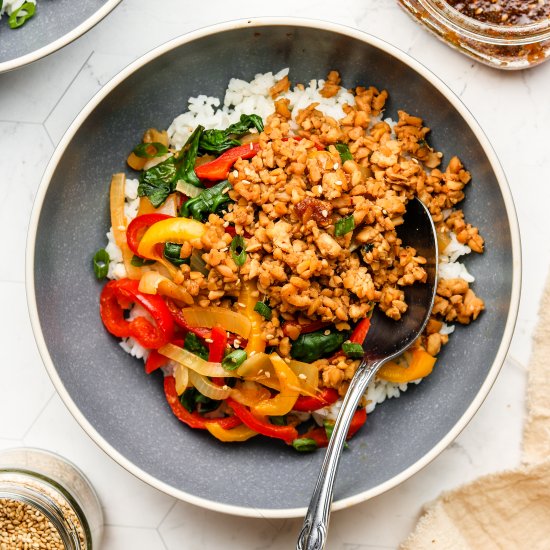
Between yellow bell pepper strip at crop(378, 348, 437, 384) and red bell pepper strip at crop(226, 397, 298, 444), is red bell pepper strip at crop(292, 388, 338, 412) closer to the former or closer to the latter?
red bell pepper strip at crop(226, 397, 298, 444)

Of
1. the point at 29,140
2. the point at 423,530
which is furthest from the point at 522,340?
the point at 29,140

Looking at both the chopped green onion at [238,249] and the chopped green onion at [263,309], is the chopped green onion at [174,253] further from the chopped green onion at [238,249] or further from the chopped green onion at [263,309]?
the chopped green onion at [263,309]

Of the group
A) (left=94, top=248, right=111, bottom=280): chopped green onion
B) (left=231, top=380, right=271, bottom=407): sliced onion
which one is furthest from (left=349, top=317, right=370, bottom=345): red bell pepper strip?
(left=94, top=248, right=111, bottom=280): chopped green onion

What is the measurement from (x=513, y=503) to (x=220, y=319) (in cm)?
132

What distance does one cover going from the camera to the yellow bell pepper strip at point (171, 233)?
86.6 inches

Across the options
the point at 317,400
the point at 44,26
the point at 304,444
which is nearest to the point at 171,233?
the point at 317,400

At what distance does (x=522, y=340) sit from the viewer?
2.56 meters

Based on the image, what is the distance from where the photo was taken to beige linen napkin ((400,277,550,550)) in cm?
253

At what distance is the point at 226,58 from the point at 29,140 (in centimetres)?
80

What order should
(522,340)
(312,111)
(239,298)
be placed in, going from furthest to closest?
1. (522,340)
2. (312,111)
3. (239,298)

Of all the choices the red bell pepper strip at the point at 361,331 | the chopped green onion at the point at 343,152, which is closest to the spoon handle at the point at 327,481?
the red bell pepper strip at the point at 361,331

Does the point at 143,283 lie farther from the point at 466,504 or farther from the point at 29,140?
the point at 466,504

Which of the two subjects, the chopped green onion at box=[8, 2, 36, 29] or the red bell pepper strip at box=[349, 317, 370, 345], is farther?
the chopped green onion at box=[8, 2, 36, 29]

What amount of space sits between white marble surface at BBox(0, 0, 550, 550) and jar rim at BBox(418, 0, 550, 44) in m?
0.09
